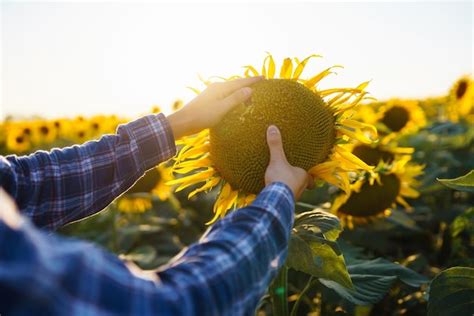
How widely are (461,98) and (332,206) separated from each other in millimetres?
5228

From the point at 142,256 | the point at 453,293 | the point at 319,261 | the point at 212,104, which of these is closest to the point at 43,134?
the point at 142,256

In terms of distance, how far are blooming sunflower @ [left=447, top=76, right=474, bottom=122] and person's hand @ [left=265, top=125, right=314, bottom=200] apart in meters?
6.16

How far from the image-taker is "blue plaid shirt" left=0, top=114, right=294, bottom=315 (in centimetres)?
75

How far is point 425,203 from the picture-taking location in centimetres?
468

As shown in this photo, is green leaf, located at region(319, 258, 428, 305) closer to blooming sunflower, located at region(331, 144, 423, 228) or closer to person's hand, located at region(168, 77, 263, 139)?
blooming sunflower, located at region(331, 144, 423, 228)

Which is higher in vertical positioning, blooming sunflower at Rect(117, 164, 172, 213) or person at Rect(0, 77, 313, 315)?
person at Rect(0, 77, 313, 315)

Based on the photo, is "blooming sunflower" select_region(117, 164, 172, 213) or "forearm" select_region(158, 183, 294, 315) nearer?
"forearm" select_region(158, 183, 294, 315)

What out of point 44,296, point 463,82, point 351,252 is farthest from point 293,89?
point 463,82

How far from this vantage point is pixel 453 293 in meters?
1.86

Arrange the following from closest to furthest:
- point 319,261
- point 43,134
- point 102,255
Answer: point 102,255 → point 319,261 → point 43,134

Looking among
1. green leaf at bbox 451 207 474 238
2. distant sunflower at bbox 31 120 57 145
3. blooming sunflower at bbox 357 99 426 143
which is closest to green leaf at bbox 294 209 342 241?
green leaf at bbox 451 207 474 238

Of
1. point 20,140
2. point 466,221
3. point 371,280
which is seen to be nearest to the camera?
point 371,280

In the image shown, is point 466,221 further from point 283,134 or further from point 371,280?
point 283,134

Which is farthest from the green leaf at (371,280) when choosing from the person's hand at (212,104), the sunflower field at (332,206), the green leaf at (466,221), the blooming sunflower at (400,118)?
the blooming sunflower at (400,118)
